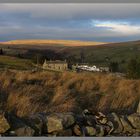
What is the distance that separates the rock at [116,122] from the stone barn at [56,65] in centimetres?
147

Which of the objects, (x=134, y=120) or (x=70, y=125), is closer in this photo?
(x=70, y=125)

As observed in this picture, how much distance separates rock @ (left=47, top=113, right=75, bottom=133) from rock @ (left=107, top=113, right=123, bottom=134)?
2.23ft

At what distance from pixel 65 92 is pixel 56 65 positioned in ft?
1.76

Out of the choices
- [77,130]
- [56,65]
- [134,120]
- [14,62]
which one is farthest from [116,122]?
[14,62]

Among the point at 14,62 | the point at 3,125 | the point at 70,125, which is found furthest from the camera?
the point at 14,62

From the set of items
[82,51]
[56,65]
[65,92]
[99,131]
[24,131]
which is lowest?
[99,131]

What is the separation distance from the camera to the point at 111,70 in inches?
400

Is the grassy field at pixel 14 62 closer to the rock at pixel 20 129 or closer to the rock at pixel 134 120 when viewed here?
the rock at pixel 20 129

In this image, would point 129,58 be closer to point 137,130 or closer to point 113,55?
point 113,55

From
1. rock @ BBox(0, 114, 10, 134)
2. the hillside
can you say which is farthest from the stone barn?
rock @ BBox(0, 114, 10, 134)

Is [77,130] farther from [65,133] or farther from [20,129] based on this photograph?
[20,129]

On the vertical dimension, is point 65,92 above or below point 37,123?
above

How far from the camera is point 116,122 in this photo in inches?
337

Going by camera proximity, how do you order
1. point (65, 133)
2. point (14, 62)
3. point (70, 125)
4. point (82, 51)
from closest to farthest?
point (65, 133) → point (70, 125) → point (14, 62) → point (82, 51)
